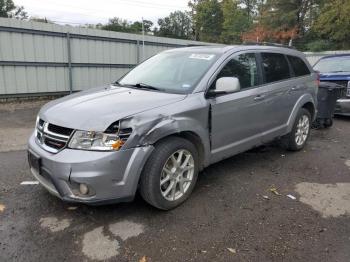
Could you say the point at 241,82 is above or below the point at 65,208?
above

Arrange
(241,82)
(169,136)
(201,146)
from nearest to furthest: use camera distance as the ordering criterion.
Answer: (169,136) → (201,146) → (241,82)

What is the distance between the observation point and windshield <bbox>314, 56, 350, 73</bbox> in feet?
30.7

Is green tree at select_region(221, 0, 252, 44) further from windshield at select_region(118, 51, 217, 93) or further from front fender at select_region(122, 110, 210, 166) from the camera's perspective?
front fender at select_region(122, 110, 210, 166)

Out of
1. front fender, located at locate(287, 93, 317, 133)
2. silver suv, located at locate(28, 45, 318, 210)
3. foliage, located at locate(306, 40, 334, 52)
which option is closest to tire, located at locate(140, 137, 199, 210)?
silver suv, located at locate(28, 45, 318, 210)

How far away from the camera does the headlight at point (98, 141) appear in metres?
3.09

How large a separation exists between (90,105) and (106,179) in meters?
0.85

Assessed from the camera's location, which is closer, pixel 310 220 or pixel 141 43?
pixel 310 220

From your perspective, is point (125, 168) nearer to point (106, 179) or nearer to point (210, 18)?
point (106, 179)

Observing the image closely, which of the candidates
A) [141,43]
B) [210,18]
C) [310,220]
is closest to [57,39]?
[141,43]

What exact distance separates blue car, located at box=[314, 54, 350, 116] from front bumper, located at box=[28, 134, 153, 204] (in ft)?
23.0

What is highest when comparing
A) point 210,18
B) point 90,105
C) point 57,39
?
point 210,18

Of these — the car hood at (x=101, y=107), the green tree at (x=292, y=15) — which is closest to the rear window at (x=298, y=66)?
the car hood at (x=101, y=107)

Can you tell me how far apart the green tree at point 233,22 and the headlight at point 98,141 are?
150 ft

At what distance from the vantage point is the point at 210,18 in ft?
177
